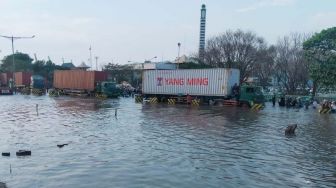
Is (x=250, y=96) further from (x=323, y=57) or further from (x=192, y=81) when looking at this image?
(x=323, y=57)

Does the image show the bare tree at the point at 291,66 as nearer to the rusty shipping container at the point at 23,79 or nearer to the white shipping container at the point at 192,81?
the white shipping container at the point at 192,81

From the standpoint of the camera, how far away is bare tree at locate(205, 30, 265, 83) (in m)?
63.5

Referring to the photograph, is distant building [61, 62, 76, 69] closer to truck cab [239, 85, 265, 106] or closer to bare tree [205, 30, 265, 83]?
bare tree [205, 30, 265, 83]

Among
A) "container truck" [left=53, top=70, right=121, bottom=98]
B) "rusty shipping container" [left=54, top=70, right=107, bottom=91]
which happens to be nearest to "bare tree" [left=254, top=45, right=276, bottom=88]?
"container truck" [left=53, top=70, right=121, bottom=98]

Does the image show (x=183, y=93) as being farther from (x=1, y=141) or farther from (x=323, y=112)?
(x=1, y=141)

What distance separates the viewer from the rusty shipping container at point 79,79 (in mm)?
56938

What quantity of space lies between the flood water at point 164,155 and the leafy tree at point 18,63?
291ft

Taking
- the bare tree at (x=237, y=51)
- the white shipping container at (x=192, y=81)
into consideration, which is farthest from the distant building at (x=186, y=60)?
the white shipping container at (x=192, y=81)

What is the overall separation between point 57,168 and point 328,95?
47.0m

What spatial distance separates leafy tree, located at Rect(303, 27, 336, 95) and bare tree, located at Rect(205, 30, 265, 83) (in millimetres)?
18276

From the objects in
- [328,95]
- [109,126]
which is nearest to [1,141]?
[109,126]

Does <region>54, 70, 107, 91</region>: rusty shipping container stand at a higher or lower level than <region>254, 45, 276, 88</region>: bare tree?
lower

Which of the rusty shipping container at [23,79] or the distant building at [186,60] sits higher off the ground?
the distant building at [186,60]

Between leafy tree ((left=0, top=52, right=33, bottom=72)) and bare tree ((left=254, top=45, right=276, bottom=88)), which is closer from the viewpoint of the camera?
bare tree ((left=254, top=45, right=276, bottom=88))
